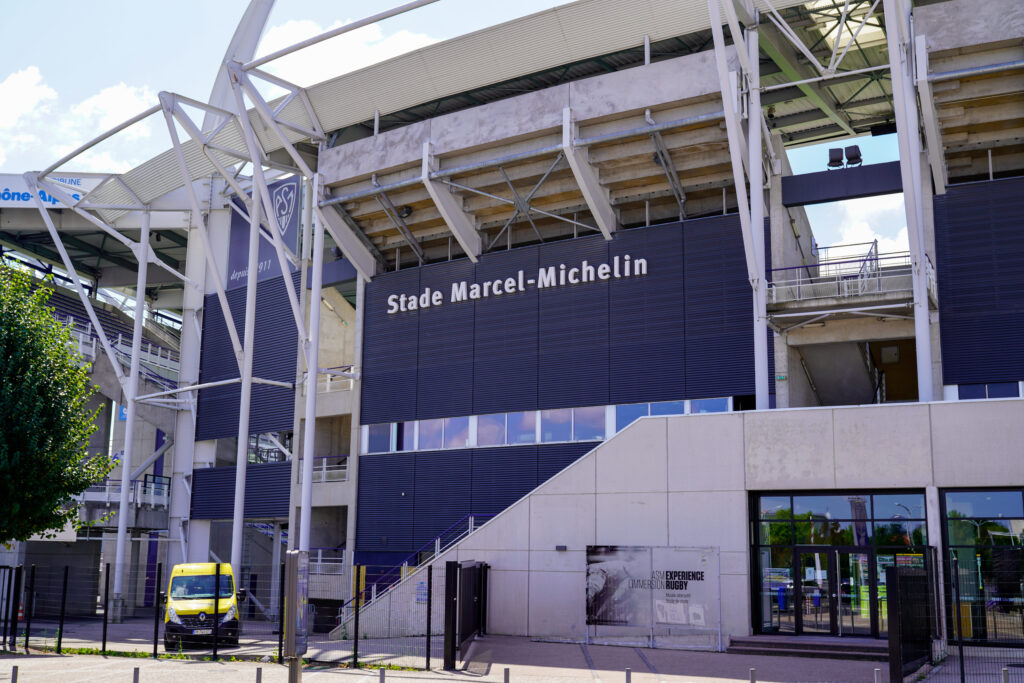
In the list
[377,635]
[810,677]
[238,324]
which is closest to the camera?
[810,677]

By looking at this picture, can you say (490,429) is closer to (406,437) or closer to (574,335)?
(406,437)

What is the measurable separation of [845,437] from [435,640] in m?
11.2

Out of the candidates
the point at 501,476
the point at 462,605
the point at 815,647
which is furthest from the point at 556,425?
the point at 815,647

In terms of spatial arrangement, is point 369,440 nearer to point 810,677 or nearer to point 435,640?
point 435,640

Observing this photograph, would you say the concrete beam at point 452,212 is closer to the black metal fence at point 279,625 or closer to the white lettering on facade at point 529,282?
the white lettering on facade at point 529,282

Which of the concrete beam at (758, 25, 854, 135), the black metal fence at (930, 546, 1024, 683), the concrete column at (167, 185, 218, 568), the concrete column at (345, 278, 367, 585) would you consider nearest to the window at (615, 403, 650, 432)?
the black metal fence at (930, 546, 1024, 683)

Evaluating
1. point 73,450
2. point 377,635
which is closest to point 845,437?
point 377,635

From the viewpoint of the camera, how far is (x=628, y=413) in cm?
3111

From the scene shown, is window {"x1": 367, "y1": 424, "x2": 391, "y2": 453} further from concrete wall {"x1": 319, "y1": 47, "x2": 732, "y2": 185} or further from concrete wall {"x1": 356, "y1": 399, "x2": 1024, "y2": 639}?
concrete wall {"x1": 356, "y1": 399, "x2": 1024, "y2": 639}

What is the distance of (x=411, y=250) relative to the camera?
37750 mm

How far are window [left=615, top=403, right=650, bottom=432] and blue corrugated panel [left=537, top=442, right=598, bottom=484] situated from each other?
1102 millimetres

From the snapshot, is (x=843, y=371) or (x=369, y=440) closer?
Result: (x=843, y=371)

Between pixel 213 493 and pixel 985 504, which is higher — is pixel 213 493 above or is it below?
above

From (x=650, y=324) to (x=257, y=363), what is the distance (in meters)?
18.3
